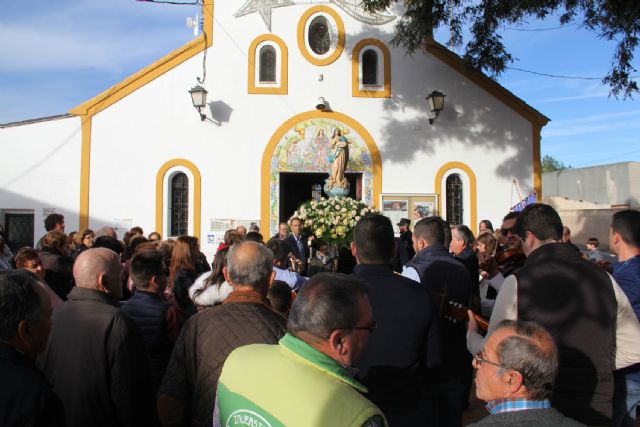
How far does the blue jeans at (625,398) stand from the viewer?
12.3 feet

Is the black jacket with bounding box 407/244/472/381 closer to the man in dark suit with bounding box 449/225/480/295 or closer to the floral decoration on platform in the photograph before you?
the man in dark suit with bounding box 449/225/480/295

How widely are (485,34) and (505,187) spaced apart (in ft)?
14.8

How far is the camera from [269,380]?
6.08 feet

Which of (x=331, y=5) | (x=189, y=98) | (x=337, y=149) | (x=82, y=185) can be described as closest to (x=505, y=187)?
(x=337, y=149)

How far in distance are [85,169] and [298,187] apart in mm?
6682

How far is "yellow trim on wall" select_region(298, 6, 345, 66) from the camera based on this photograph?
16.1m

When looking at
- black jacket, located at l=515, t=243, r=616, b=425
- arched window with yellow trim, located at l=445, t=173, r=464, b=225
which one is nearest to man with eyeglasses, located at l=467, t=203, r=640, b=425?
black jacket, located at l=515, t=243, r=616, b=425

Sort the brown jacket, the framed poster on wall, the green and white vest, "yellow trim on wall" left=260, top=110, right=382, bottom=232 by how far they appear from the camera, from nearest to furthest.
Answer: the green and white vest, the brown jacket, "yellow trim on wall" left=260, top=110, right=382, bottom=232, the framed poster on wall

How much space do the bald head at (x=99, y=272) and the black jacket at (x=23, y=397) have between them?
3.70 ft

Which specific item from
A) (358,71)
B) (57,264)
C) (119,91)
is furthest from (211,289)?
(358,71)

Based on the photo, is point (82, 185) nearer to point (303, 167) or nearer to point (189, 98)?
point (189, 98)

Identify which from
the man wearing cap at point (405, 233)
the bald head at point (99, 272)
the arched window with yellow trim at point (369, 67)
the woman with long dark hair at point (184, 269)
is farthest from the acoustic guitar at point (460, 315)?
the arched window with yellow trim at point (369, 67)

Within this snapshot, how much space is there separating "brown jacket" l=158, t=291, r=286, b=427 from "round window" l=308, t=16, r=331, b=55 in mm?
14269

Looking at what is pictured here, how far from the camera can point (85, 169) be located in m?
15.3
